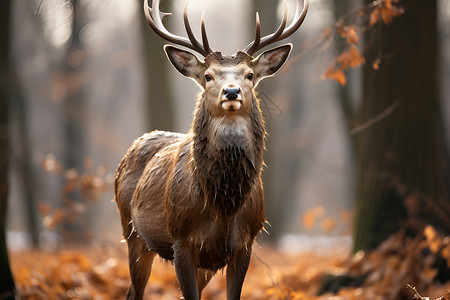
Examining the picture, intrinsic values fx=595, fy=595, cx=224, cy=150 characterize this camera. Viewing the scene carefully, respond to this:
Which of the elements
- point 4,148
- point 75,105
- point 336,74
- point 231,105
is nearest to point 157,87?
point 4,148

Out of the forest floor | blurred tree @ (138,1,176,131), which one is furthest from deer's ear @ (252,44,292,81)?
blurred tree @ (138,1,176,131)

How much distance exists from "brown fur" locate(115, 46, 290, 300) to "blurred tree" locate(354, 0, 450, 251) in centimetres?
272

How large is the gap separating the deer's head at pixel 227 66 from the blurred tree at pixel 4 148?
10.2 ft

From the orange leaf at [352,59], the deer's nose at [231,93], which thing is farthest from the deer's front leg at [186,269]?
the orange leaf at [352,59]

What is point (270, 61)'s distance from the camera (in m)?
5.58

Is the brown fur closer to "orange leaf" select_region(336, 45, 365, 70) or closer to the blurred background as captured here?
the blurred background

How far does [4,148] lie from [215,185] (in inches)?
195

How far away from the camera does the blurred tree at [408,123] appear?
300 inches

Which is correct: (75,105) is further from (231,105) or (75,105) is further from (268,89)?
(231,105)

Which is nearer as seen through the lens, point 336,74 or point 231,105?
point 231,105

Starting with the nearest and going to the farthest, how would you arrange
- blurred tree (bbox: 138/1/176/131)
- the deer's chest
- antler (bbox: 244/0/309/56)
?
the deer's chest
antler (bbox: 244/0/309/56)
blurred tree (bbox: 138/1/176/131)

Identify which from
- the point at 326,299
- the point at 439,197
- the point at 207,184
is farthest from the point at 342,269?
the point at 207,184

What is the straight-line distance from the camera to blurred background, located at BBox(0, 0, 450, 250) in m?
8.52

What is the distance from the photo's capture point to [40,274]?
25.7ft
